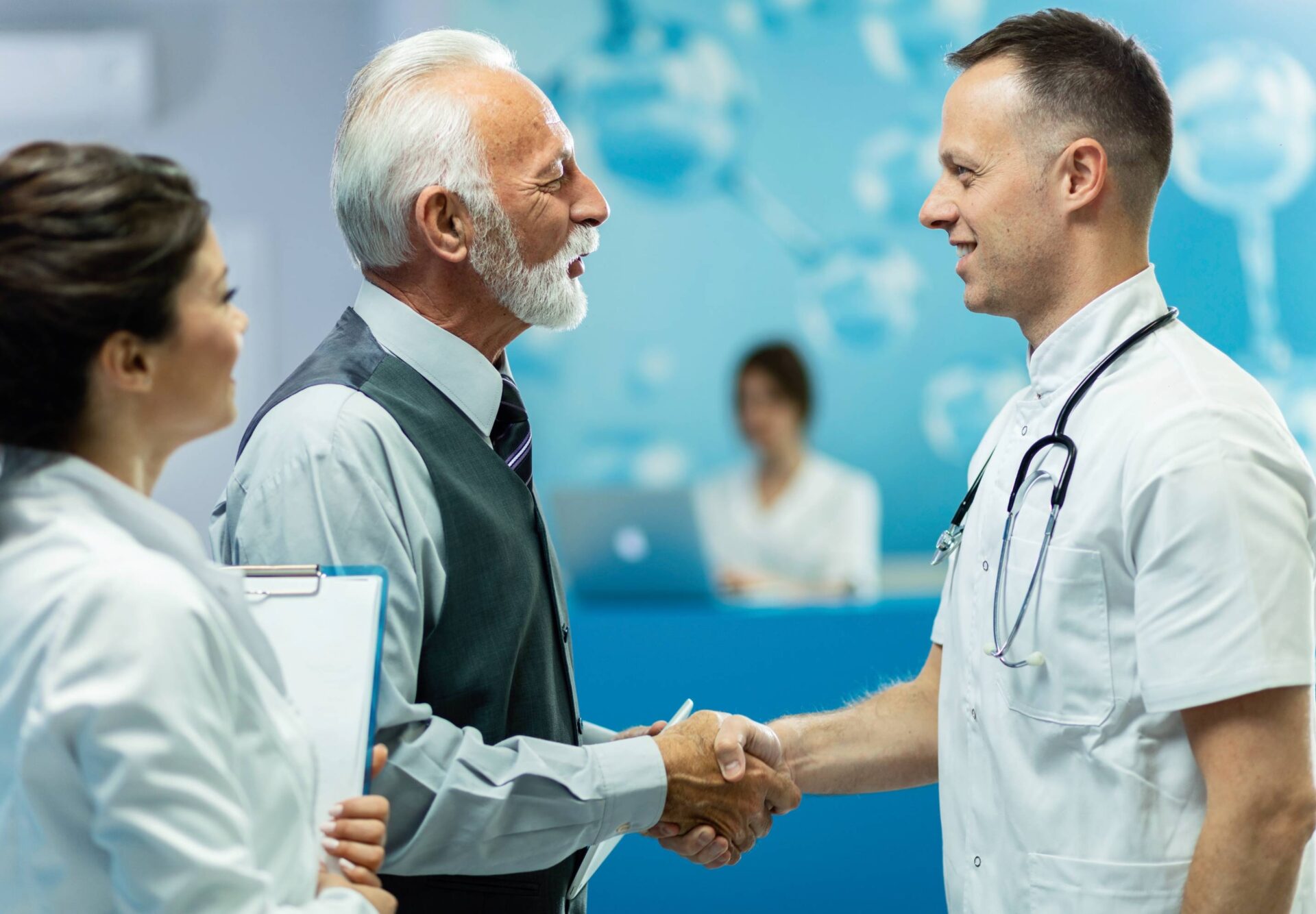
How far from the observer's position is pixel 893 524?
18.1 ft

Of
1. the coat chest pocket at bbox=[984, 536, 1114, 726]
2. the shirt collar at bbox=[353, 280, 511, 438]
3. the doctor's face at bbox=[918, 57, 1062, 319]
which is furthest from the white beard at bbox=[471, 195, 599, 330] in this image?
the coat chest pocket at bbox=[984, 536, 1114, 726]

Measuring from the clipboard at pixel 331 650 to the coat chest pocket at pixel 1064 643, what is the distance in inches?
29.4

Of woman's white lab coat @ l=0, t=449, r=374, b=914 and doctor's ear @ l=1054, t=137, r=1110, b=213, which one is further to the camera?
doctor's ear @ l=1054, t=137, r=1110, b=213

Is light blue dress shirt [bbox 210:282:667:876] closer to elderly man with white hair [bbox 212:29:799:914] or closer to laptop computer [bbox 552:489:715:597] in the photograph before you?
elderly man with white hair [bbox 212:29:799:914]

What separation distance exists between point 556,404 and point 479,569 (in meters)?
3.94

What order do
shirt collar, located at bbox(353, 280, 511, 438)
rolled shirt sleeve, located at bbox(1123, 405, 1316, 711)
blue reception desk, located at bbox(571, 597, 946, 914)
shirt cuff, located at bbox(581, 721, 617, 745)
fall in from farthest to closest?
1. blue reception desk, located at bbox(571, 597, 946, 914)
2. shirt cuff, located at bbox(581, 721, 617, 745)
3. shirt collar, located at bbox(353, 280, 511, 438)
4. rolled shirt sleeve, located at bbox(1123, 405, 1316, 711)

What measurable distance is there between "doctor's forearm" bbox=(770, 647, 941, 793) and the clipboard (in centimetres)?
93

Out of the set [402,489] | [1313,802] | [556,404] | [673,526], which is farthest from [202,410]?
[556,404]

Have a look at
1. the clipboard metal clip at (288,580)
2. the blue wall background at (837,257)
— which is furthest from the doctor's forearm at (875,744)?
the blue wall background at (837,257)

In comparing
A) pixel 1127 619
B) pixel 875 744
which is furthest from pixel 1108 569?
pixel 875 744

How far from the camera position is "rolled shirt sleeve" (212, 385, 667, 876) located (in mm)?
1386

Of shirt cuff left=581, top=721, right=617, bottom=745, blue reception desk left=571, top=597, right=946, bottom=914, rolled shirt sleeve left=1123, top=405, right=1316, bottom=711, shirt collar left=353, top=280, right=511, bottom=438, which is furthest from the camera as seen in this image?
blue reception desk left=571, top=597, right=946, bottom=914

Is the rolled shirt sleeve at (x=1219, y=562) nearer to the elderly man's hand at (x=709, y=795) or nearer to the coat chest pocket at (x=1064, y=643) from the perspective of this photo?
the coat chest pocket at (x=1064, y=643)

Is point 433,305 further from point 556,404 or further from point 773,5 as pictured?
point 773,5
